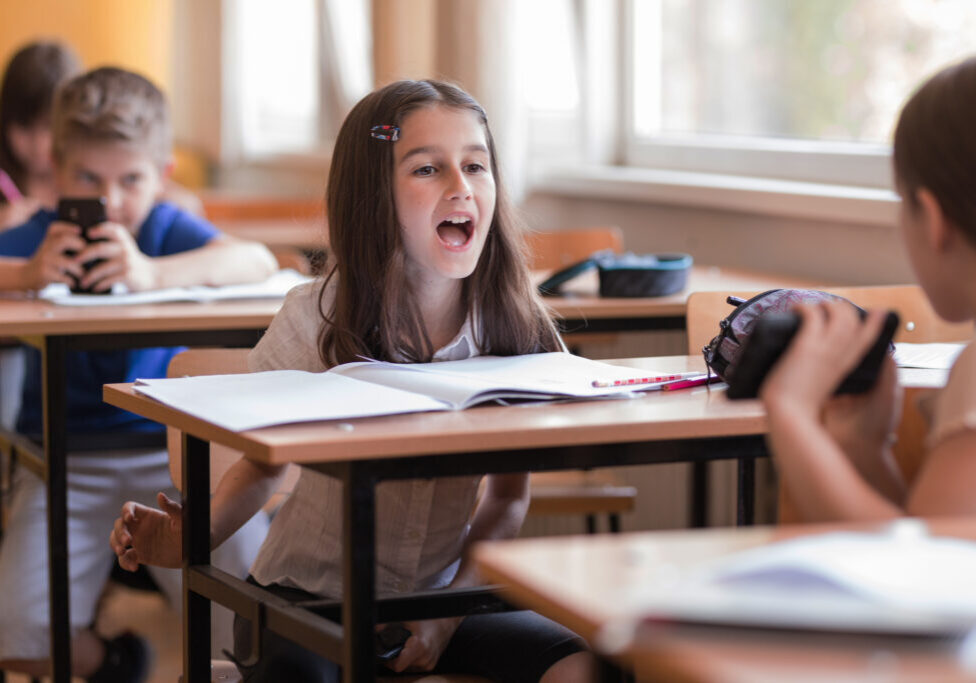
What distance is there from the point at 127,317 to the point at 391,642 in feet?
2.94

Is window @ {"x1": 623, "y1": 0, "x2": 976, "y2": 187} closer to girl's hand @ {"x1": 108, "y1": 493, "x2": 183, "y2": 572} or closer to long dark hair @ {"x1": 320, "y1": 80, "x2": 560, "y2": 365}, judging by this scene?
long dark hair @ {"x1": 320, "y1": 80, "x2": 560, "y2": 365}

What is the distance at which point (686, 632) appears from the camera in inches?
29.6

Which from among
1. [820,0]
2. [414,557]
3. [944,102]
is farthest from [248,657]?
[820,0]

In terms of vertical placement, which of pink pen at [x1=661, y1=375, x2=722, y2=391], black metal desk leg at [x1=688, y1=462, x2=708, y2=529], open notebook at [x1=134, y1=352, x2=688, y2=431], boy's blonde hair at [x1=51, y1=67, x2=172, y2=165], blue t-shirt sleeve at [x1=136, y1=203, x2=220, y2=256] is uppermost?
boy's blonde hair at [x1=51, y1=67, x2=172, y2=165]

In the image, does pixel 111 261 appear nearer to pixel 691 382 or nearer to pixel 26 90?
pixel 26 90

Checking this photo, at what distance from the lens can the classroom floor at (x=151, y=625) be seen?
3031 mm

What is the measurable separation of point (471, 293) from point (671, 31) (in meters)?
2.13

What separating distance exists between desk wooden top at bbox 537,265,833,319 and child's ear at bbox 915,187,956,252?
112cm

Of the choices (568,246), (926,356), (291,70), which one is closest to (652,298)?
(568,246)

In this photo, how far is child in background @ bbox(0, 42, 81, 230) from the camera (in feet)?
11.2

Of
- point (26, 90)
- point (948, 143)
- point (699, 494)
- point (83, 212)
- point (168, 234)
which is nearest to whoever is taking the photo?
point (948, 143)

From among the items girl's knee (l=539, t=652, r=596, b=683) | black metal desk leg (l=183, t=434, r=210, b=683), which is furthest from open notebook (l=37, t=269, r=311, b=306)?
girl's knee (l=539, t=652, r=596, b=683)

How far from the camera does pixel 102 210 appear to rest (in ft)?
8.04

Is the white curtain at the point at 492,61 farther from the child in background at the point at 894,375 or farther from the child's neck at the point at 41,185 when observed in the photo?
the child in background at the point at 894,375
